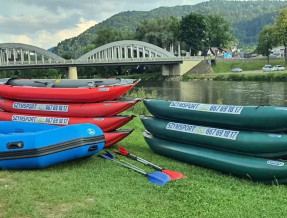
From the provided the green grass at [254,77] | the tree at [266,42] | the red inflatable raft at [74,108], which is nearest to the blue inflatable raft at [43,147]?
the red inflatable raft at [74,108]

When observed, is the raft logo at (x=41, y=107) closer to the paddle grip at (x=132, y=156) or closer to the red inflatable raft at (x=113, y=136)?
the red inflatable raft at (x=113, y=136)

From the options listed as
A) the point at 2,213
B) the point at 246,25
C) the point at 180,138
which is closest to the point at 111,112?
the point at 180,138

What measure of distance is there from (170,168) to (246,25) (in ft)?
673

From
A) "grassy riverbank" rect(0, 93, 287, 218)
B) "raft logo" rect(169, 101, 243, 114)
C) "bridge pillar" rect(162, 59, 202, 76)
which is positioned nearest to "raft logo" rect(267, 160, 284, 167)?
"grassy riverbank" rect(0, 93, 287, 218)

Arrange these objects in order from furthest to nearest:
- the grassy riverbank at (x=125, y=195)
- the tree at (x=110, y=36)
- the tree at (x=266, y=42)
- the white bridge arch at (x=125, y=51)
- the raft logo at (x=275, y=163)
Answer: the tree at (x=110, y=36), the white bridge arch at (x=125, y=51), the tree at (x=266, y=42), the raft logo at (x=275, y=163), the grassy riverbank at (x=125, y=195)

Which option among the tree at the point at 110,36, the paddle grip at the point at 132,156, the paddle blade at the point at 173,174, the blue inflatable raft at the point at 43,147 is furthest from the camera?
the tree at the point at 110,36

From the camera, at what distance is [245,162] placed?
4.66 m

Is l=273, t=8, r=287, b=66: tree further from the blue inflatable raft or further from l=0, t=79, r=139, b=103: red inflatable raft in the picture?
the blue inflatable raft

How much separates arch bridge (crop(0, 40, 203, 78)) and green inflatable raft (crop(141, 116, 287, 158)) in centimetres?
5088

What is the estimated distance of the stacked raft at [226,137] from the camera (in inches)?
177

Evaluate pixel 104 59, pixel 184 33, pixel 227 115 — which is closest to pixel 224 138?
pixel 227 115

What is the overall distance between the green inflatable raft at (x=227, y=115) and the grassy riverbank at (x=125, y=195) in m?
0.74

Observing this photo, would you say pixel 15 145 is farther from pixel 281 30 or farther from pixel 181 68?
pixel 181 68

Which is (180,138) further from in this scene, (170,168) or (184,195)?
(184,195)
